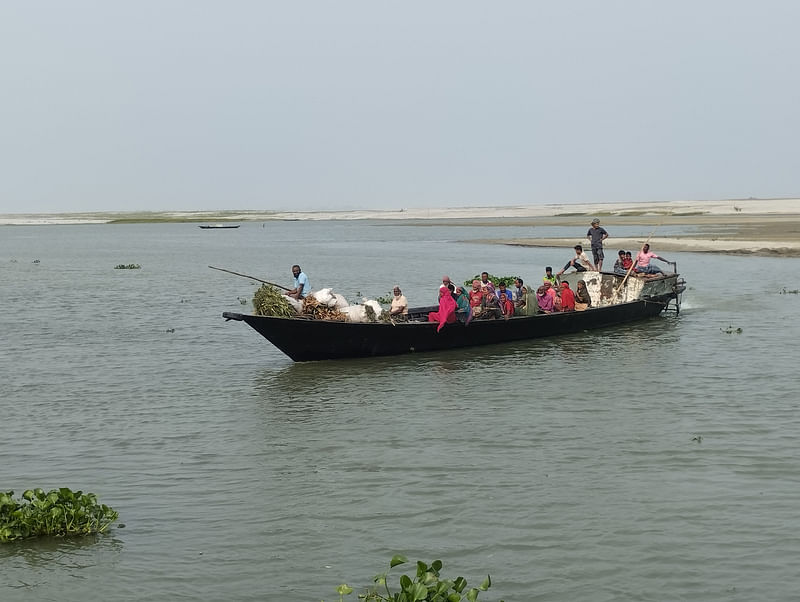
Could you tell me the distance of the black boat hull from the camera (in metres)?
20.0

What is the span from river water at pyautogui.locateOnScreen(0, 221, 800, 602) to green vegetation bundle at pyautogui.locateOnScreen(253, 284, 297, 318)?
1.38m

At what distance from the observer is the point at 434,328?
842 inches

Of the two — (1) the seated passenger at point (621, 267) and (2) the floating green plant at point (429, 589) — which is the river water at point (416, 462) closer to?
(2) the floating green plant at point (429, 589)

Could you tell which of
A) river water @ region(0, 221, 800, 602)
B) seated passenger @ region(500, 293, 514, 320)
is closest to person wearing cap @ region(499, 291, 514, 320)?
seated passenger @ region(500, 293, 514, 320)

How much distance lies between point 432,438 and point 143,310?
813 inches

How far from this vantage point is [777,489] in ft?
37.5

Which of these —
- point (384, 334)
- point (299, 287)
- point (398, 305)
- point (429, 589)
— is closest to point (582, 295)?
point (398, 305)

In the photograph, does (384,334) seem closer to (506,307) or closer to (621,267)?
(506,307)

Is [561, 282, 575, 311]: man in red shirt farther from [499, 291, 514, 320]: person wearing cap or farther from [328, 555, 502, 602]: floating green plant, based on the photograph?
[328, 555, 502, 602]: floating green plant

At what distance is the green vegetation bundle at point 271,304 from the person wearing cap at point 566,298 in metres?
7.98

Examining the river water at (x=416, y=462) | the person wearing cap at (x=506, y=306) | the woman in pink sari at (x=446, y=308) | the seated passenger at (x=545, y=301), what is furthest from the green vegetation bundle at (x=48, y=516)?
the seated passenger at (x=545, y=301)

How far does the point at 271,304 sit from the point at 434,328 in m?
3.97

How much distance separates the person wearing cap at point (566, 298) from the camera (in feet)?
79.5

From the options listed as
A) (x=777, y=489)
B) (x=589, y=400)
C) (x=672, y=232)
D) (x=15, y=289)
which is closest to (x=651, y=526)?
(x=777, y=489)
